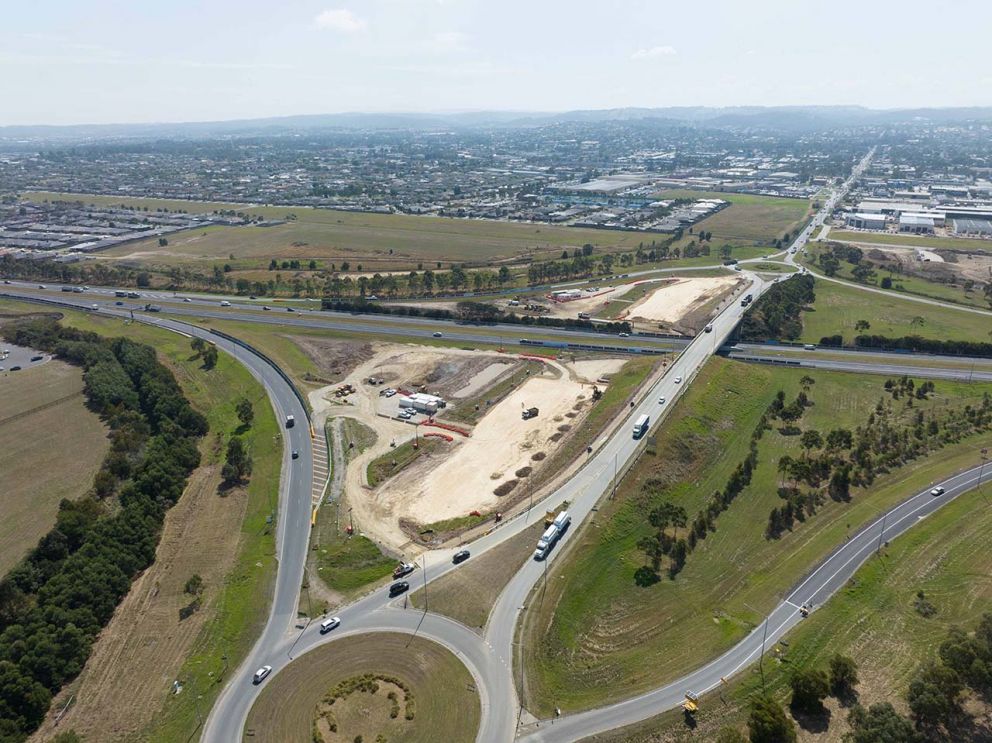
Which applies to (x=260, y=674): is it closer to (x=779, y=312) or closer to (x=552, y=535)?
(x=552, y=535)

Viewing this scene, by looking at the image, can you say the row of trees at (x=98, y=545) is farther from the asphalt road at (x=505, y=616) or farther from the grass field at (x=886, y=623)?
the grass field at (x=886, y=623)

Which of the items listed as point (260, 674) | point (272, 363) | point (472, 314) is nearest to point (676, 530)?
point (260, 674)

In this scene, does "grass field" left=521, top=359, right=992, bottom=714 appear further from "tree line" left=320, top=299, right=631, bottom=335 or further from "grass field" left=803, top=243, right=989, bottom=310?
"grass field" left=803, top=243, right=989, bottom=310

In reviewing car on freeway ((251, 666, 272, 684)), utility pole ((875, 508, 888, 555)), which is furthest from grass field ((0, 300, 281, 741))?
utility pole ((875, 508, 888, 555))

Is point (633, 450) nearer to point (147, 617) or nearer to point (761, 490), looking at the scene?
point (761, 490)

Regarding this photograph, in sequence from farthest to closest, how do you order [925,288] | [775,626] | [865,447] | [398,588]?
[925,288], [865,447], [398,588], [775,626]

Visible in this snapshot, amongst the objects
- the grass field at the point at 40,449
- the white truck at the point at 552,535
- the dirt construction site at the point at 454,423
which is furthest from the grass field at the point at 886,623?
the grass field at the point at 40,449
